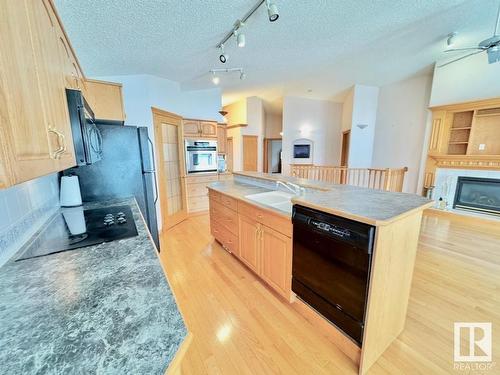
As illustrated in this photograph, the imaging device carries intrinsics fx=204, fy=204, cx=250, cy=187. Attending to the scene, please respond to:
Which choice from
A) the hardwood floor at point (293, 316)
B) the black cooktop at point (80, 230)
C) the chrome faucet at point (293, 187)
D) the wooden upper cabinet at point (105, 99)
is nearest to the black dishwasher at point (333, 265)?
the hardwood floor at point (293, 316)

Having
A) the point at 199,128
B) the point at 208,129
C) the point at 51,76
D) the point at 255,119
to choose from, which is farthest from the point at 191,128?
the point at 51,76

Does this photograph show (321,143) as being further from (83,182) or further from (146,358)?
(146,358)

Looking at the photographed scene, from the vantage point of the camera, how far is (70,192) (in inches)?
74.8

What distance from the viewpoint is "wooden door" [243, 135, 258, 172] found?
6984mm

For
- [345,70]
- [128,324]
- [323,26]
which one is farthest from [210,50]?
[345,70]

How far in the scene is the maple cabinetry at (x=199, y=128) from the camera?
411 centimetres

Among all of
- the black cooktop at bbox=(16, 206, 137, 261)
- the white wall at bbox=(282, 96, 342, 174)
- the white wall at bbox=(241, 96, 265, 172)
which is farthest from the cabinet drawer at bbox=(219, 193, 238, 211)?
the white wall at bbox=(241, 96, 265, 172)

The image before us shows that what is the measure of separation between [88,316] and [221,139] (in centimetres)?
444

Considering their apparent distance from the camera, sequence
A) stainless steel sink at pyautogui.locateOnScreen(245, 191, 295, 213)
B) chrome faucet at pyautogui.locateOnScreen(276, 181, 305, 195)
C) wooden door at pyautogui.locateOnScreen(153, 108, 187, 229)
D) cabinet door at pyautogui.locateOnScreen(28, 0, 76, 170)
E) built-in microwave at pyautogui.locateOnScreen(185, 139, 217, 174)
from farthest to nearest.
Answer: built-in microwave at pyautogui.locateOnScreen(185, 139, 217, 174), wooden door at pyautogui.locateOnScreen(153, 108, 187, 229), stainless steel sink at pyautogui.locateOnScreen(245, 191, 295, 213), chrome faucet at pyautogui.locateOnScreen(276, 181, 305, 195), cabinet door at pyautogui.locateOnScreen(28, 0, 76, 170)

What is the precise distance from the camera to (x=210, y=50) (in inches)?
104

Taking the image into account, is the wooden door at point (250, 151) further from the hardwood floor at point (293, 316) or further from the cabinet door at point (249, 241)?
the cabinet door at point (249, 241)

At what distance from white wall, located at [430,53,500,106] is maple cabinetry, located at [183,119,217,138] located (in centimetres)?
494

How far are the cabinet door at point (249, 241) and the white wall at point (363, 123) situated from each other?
4.86 m

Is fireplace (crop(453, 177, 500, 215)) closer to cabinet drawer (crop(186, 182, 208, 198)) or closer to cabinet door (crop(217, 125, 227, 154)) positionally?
cabinet door (crop(217, 125, 227, 154))
